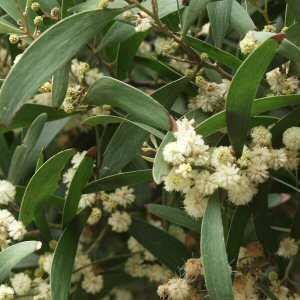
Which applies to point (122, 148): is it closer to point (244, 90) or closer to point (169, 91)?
point (169, 91)

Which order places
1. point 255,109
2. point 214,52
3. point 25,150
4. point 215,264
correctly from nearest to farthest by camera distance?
point 215,264 < point 255,109 < point 214,52 < point 25,150

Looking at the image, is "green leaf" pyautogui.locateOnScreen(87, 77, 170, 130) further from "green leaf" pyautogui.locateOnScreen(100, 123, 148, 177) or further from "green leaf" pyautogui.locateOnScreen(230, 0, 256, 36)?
"green leaf" pyautogui.locateOnScreen(230, 0, 256, 36)

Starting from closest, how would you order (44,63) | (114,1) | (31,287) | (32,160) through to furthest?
(44,63), (114,1), (31,287), (32,160)

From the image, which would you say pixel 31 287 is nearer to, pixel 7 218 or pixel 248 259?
pixel 7 218

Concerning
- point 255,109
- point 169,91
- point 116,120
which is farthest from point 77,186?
point 255,109

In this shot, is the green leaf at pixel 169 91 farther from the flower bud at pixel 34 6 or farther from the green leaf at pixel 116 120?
the flower bud at pixel 34 6

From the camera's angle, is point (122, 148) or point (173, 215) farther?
point (173, 215)

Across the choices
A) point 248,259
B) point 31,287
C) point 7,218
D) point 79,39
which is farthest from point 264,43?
point 31,287
